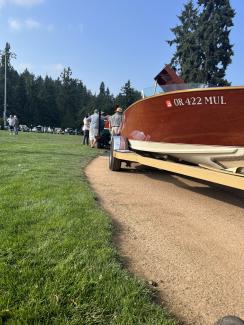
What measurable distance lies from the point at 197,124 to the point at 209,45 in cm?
4551

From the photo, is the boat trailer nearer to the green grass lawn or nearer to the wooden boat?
the wooden boat

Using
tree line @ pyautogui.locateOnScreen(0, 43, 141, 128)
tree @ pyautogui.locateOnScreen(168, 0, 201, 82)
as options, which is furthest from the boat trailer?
tree line @ pyautogui.locateOnScreen(0, 43, 141, 128)

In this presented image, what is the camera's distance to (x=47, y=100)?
113 meters

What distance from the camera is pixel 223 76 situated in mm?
49250

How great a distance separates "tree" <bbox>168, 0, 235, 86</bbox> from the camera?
48250mm

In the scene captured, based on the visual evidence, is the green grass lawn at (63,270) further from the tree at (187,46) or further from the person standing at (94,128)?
the tree at (187,46)

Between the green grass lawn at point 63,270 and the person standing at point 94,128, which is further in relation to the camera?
the person standing at point 94,128

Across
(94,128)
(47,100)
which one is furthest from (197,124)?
(47,100)

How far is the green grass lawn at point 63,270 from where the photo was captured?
3.10 meters

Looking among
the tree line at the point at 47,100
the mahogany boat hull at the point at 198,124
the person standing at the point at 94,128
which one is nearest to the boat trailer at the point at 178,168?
the mahogany boat hull at the point at 198,124

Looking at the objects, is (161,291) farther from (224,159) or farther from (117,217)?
(224,159)

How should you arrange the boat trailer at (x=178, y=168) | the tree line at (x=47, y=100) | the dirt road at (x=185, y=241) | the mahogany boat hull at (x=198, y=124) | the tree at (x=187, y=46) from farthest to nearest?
the tree line at (x=47, y=100) < the tree at (x=187, y=46) < the mahogany boat hull at (x=198, y=124) < the boat trailer at (x=178, y=168) < the dirt road at (x=185, y=241)

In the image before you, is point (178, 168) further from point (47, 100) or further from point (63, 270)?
point (47, 100)

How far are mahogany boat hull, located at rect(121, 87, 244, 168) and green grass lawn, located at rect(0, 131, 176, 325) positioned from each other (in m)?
2.16
